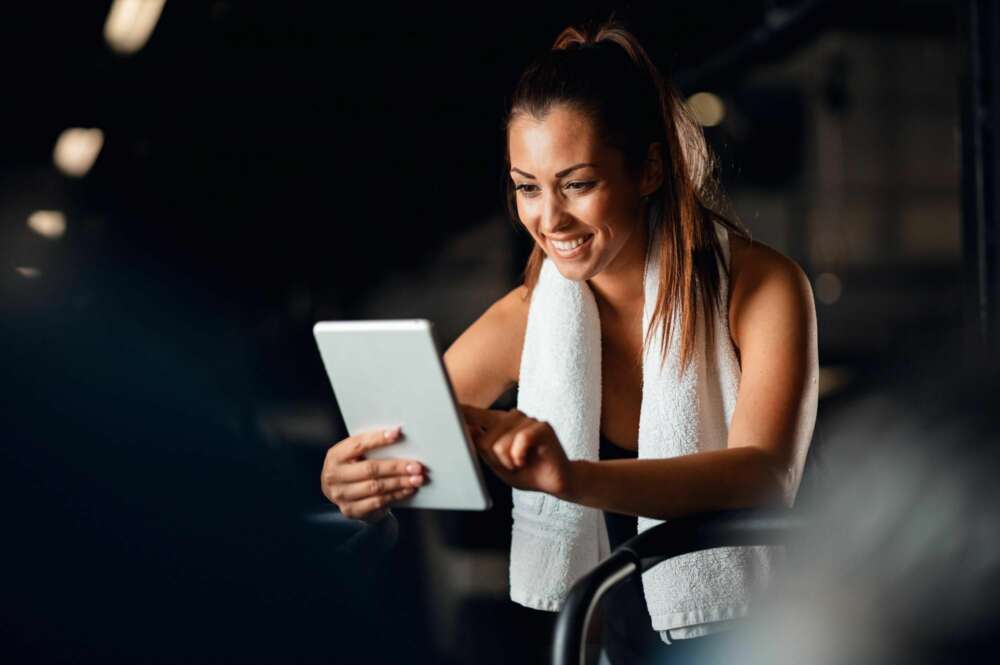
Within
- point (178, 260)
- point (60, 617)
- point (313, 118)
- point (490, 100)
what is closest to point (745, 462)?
point (60, 617)

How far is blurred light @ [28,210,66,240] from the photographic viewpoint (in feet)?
4.34

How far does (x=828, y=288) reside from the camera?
3.87 m

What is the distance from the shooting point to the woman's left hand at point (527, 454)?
753 millimetres

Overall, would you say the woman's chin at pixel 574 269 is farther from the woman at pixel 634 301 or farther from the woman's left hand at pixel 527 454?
the woman's left hand at pixel 527 454

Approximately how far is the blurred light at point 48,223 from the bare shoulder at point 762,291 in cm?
93

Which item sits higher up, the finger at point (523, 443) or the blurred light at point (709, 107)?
the blurred light at point (709, 107)

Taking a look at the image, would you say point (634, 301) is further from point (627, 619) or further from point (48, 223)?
point (48, 223)

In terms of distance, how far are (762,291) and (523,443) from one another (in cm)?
42

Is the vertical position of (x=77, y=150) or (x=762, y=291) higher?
(x=77, y=150)

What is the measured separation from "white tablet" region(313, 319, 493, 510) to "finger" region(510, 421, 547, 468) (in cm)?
4

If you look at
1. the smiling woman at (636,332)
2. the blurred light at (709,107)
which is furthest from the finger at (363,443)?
the blurred light at (709,107)

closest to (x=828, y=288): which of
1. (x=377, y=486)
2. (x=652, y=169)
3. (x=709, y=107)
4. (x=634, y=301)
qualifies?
(x=709, y=107)

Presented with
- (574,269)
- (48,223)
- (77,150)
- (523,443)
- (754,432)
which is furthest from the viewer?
(77,150)

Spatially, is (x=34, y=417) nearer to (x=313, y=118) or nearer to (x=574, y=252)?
(x=574, y=252)
